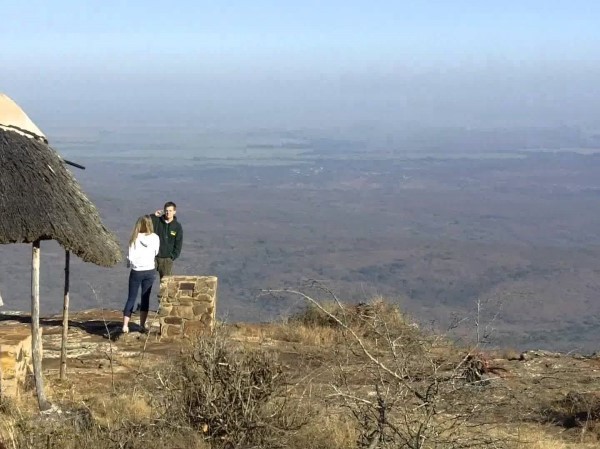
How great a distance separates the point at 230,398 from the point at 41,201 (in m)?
2.48

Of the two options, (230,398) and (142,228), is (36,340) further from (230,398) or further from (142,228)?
(142,228)

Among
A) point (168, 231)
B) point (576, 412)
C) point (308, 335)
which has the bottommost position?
point (308, 335)

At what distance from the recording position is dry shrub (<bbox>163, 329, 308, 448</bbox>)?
7.35m

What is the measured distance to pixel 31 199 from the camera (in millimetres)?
8320

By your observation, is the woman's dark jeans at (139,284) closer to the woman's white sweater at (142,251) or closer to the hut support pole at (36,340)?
the woman's white sweater at (142,251)

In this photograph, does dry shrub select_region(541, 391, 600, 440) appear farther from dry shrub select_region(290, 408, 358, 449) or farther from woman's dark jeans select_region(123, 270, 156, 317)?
woman's dark jeans select_region(123, 270, 156, 317)

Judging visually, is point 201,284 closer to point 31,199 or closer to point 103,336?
point 103,336

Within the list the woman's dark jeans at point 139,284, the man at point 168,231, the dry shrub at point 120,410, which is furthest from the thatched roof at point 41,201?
the man at point 168,231

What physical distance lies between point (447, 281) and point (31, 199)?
2353 inches

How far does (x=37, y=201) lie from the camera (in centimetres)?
833

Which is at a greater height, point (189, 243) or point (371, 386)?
point (371, 386)

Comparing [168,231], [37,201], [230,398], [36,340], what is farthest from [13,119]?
[168,231]

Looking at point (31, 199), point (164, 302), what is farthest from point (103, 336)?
point (31, 199)

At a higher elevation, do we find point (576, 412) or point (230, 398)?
point (230, 398)
